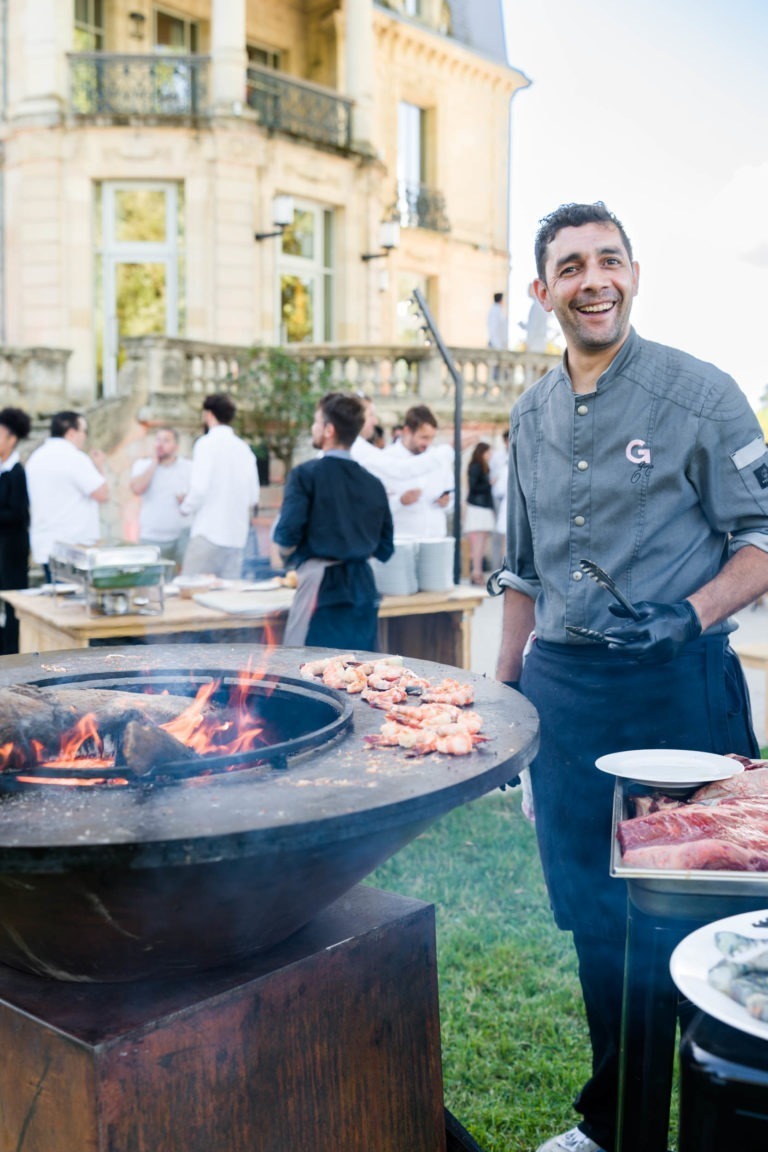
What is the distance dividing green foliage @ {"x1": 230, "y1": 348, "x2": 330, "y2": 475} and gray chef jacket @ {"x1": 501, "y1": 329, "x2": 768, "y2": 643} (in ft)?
49.1

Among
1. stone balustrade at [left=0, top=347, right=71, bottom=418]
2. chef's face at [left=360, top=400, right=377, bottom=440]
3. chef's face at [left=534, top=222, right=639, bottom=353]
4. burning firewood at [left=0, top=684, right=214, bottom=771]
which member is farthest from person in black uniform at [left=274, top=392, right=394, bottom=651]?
stone balustrade at [left=0, top=347, right=71, bottom=418]

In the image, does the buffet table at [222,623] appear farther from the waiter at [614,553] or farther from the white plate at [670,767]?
the white plate at [670,767]

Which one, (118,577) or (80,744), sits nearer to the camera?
(80,744)

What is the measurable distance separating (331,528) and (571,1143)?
371cm

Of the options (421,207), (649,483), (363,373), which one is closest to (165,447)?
(649,483)

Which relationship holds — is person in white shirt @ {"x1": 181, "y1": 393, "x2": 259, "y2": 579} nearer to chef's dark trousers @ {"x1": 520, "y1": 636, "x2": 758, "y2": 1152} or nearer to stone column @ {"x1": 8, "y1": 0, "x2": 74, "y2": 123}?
chef's dark trousers @ {"x1": 520, "y1": 636, "x2": 758, "y2": 1152}

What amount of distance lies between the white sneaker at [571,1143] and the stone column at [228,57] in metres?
20.4

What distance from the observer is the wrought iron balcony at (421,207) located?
2644 centimetres

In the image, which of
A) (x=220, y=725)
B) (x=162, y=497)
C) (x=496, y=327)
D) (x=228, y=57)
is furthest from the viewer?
(x=228, y=57)

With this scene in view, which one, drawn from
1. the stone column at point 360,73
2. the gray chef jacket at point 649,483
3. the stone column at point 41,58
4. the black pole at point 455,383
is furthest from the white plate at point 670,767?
the stone column at point 360,73

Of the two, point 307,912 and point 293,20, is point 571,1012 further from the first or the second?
point 293,20

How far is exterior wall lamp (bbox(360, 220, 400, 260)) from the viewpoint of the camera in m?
23.2

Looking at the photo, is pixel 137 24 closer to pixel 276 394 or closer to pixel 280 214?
pixel 280 214

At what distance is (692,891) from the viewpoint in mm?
1865
